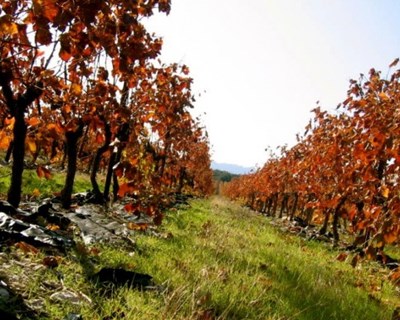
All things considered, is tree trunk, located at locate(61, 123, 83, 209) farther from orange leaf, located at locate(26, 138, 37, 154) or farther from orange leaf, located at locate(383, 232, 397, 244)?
orange leaf, located at locate(383, 232, 397, 244)

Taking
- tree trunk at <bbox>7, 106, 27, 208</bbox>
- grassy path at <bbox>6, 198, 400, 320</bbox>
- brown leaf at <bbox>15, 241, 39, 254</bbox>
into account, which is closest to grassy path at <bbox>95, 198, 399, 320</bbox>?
grassy path at <bbox>6, 198, 400, 320</bbox>

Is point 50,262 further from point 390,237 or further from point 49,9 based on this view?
point 390,237

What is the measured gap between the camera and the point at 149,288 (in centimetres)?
477

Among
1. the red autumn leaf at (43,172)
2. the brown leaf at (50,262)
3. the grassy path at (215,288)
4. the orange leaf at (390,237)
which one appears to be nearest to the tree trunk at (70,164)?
the grassy path at (215,288)

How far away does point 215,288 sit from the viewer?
507 cm

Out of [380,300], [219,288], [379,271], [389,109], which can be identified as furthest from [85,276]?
[379,271]

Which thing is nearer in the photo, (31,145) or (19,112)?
(31,145)

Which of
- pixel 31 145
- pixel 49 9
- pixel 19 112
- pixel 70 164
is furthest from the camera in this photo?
pixel 70 164

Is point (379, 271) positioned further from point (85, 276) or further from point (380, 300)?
point (85, 276)

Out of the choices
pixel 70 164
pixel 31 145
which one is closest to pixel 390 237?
pixel 31 145

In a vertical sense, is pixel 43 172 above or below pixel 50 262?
above

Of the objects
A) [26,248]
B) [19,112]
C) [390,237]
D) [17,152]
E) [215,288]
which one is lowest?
[215,288]

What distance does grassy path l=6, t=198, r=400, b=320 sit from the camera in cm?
406

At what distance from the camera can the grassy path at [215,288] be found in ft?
13.3
